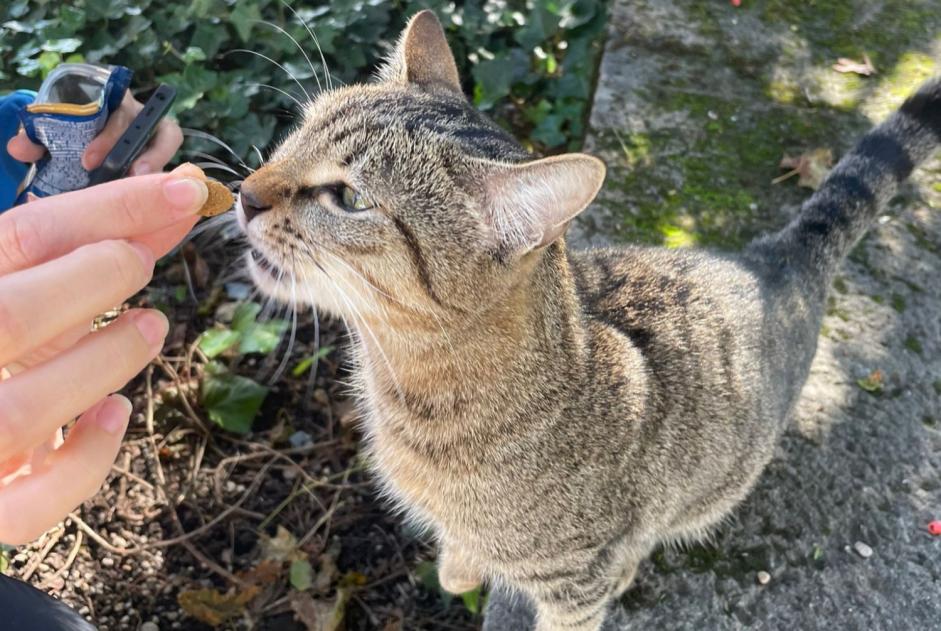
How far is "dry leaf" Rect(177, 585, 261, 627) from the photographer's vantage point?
2.31 meters

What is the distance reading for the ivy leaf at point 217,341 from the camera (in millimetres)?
2725

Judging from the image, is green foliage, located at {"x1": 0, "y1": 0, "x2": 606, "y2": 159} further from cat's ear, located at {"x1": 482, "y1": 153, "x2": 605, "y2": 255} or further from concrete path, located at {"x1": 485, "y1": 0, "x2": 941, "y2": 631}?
cat's ear, located at {"x1": 482, "y1": 153, "x2": 605, "y2": 255}

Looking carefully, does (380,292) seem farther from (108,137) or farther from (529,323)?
(108,137)

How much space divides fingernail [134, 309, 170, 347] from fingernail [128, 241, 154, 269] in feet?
0.30

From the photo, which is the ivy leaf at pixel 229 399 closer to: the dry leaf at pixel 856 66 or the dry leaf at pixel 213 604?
the dry leaf at pixel 213 604

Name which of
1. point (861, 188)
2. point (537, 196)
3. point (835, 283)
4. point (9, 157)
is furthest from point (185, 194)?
point (835, 283)

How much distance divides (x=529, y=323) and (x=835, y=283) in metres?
1.70

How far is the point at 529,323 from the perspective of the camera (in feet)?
5.58

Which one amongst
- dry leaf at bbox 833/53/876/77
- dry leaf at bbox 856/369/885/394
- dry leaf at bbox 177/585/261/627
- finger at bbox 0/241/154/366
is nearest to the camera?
finger at bbox 0/241/154/366

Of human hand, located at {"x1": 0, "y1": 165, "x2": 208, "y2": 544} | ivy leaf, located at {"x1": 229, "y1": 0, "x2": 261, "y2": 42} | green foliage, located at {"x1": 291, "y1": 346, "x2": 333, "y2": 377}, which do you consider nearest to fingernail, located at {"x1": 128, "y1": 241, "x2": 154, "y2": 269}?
human hand, located at {"x1": 0, "y1": 165, "x2": 208, "y2": 544}

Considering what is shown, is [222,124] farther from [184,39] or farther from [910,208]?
[910,208]

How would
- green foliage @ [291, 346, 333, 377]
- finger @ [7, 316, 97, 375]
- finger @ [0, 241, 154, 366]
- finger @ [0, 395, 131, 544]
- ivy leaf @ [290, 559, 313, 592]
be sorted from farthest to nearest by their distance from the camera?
green foliage @ [291, 346, 333, 377]
ivy leaf @ [290, 559, 313, 592]
finger @ [7, 316, 97, 375]
finger @ [0, 395, 131, 544]
finger @ [0, 241, 154, 366]

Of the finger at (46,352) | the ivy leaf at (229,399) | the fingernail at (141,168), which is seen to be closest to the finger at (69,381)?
the finger at (46,352)

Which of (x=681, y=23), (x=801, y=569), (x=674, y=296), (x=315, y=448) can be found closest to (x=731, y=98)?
(x=681, y=23)
